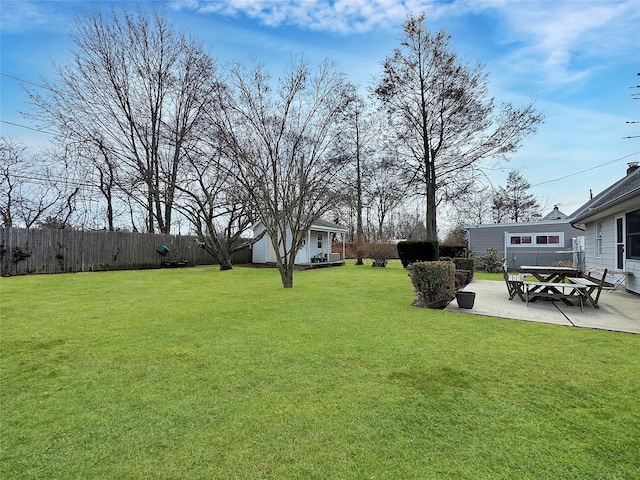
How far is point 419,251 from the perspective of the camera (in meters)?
16.9

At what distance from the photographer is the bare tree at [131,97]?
16.1 metres

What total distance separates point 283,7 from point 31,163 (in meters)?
15.9

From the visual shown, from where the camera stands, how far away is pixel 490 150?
16406 millimetres

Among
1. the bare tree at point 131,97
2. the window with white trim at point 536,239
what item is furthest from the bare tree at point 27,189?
the window with white trim at point 536,239

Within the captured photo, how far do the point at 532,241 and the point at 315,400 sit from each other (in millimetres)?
18676

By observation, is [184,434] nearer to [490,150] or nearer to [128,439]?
[128,439]

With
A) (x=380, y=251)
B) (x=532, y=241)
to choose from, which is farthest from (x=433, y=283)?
(x=532, y=241)

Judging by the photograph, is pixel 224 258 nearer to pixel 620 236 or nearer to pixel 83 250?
pixel 83 250

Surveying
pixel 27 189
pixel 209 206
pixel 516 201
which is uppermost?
pixel 516 201

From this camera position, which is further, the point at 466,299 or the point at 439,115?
the point at 439,115

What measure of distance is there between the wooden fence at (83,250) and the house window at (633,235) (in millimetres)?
18968

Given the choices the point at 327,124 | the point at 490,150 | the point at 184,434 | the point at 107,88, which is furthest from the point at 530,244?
the point at 107,88

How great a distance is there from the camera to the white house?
1858 cm

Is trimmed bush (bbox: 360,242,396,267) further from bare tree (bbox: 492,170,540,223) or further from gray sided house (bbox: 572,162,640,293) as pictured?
bare tree (bbox: 492,170,540,223)
